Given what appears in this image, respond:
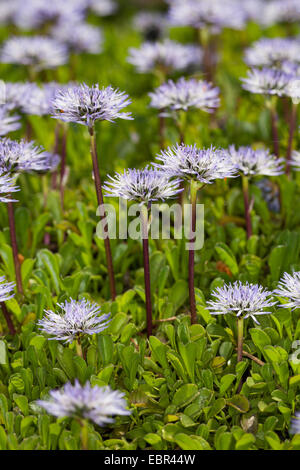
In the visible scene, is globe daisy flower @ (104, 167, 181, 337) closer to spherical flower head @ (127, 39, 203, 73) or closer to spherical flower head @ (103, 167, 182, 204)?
spherical flower head @ (103, 167, 182, 204)

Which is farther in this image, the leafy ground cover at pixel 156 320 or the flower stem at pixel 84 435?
the leafy ground cover at pixel 156 320

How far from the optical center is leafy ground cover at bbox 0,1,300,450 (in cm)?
196

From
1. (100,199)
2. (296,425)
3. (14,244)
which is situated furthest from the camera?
(14,244)

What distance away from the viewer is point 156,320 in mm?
2441

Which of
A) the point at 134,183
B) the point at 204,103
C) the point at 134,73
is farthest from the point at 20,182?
the point at 134,73

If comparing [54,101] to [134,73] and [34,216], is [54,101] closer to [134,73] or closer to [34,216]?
[34,216]

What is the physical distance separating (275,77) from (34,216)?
139 centimetres

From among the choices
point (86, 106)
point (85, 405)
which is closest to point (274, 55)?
point (86, 106)

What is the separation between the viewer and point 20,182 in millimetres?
3258

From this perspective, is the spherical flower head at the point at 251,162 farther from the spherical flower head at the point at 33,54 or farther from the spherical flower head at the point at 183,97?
the spherical flower head at the point at 33,54

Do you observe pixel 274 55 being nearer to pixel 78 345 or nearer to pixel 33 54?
pixel 33 54

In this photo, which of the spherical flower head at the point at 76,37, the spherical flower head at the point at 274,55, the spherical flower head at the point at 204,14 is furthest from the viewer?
the spherical flower head at the point at 76,37

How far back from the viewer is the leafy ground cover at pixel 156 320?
196 centimetres

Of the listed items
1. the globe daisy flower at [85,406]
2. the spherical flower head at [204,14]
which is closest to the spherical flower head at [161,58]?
the spherical flower head at [204,14]
